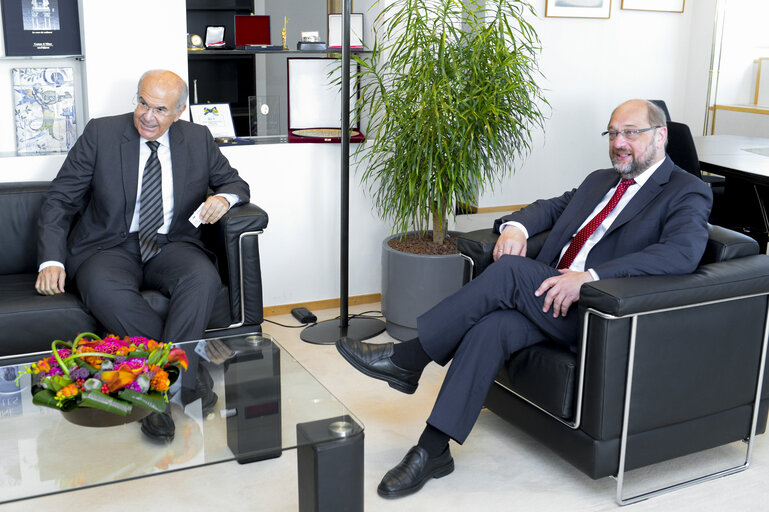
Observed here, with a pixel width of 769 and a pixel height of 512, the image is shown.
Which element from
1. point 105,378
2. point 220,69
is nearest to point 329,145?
point 105,378

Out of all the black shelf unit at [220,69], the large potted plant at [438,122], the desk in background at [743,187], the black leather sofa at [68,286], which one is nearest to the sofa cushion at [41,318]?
the black leather sofa at [68,286]

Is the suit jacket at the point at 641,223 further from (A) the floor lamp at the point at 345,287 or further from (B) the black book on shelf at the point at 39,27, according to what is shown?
(B) the black book on shelf at the point at 39,27

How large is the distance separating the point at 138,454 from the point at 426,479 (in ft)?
3.36

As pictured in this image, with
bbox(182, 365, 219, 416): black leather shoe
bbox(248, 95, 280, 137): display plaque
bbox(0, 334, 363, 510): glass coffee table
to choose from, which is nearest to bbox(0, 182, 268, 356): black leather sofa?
bbox(0, 334, 363, 510): glass coffee table

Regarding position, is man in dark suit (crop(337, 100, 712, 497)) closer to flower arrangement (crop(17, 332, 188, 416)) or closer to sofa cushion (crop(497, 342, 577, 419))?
sofa cushion (crop(497, 342, 577, 419))

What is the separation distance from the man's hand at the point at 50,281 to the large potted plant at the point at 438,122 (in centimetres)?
150

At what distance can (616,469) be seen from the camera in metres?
2.50

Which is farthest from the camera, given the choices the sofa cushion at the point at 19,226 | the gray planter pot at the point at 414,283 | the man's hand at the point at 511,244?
the gray planter pot at the point at 414,283

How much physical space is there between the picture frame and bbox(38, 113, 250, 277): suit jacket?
4038mm

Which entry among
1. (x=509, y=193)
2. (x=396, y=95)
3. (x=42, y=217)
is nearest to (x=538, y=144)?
(x=509, y=193)

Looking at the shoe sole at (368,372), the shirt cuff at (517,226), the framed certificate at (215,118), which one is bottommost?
the shoe sole at (368,372)

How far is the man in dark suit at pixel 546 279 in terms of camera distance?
8.44 feet

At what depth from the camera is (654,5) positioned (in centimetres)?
620

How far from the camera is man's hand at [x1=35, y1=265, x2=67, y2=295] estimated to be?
3033mm
